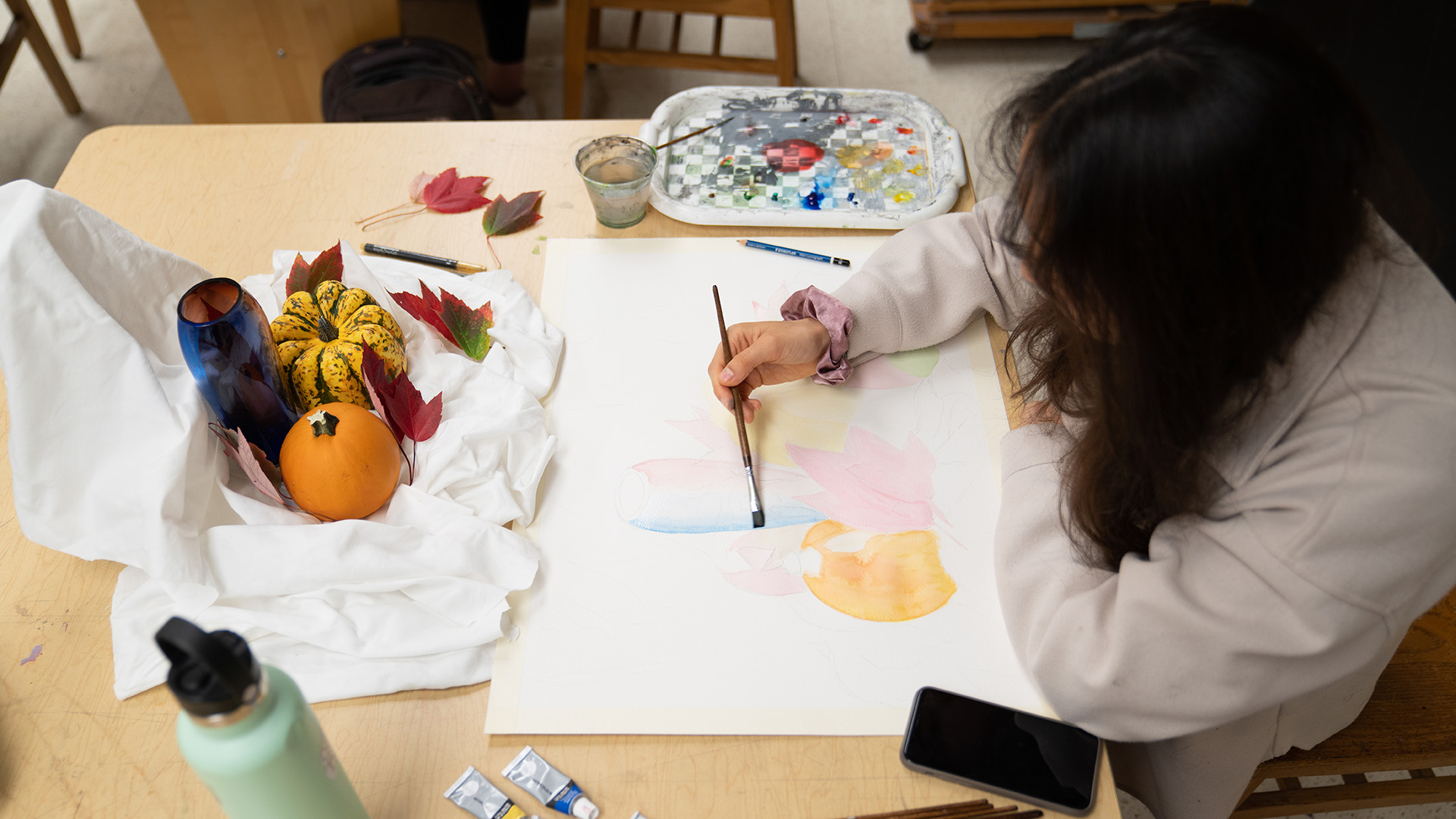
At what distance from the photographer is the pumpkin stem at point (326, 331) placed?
2.76ft

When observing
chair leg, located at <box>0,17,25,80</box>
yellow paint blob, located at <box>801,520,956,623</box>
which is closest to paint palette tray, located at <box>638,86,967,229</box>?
yellow paint blob, located at <box>801,520,956,623</box>

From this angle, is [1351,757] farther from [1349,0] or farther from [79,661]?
[1349,0]

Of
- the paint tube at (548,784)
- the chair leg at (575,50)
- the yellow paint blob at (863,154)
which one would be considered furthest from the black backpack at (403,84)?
the paint tube at (548,784)

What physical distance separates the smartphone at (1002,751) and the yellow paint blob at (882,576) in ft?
0.28

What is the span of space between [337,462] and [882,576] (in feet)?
1.54

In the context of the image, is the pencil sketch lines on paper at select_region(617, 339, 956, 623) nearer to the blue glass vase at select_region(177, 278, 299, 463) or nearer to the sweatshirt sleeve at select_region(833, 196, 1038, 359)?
the sweatshirt sleeve at select_region(833, 196, 1038, 359)

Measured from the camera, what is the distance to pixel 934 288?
944mm

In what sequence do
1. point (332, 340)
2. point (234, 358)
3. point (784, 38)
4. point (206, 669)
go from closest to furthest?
point (206, 669) → point (234, 358) → point (332, 340) → point (784, 38)

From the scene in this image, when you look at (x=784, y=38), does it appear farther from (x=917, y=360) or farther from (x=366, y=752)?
(x=366, y=752)

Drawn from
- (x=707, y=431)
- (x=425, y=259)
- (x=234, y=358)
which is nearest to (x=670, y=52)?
(x=425, y=259)

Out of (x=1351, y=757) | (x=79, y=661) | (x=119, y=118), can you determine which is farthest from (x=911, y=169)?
(x=119, y=118)

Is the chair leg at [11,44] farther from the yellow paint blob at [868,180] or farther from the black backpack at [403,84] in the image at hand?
the yellow paint blob at [868,180]

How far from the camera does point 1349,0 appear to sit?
1529 millimetres

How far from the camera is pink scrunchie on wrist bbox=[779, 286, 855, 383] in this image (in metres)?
0.91
